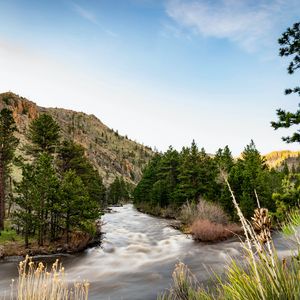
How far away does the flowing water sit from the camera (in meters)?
17.6

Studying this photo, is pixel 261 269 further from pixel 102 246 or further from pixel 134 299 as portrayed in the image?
pixel 102 246

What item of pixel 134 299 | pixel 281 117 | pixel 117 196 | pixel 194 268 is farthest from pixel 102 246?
pixel 117 196

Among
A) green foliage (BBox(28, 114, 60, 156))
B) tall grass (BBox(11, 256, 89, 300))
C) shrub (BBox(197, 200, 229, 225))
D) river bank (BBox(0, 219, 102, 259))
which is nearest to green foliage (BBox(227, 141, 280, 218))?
shrub (BBox(197, 200, 229, 225))

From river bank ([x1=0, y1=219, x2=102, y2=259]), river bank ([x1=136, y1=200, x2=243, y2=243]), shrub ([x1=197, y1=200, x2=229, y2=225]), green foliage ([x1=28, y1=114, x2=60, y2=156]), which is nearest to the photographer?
river bank ([x1=0, y1=219, x2=102, y2=259])

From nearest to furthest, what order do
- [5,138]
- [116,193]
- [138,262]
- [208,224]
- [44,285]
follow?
[44,285], [138,262], [208,224], [5,138], [116,193]


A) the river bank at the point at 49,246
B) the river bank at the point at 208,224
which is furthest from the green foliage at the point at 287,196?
the river bank at the point at 49,246

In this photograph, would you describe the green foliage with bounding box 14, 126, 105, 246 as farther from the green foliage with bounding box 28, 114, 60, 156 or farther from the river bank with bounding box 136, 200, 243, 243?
the river bank with bounding box 136, 200, 243, 243

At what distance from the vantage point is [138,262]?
2411 cm

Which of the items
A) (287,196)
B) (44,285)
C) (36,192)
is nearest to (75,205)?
(36,192)

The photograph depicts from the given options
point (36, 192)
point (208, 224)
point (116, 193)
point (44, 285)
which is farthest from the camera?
point (116, 193)

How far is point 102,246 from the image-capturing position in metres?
29.9

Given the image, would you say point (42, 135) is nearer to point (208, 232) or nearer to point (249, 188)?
point (208, 232)

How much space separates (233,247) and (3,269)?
58.4 feet

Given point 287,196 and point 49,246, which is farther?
point 49,246
